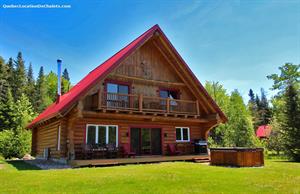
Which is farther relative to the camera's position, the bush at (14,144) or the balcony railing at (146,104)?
the bush at (14,144)

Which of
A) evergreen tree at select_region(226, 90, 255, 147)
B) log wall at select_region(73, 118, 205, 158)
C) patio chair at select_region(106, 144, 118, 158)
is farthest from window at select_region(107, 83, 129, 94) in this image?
evergreen tree at select_region(226, 90, 255, 147)

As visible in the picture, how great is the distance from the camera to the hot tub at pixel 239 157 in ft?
44.1

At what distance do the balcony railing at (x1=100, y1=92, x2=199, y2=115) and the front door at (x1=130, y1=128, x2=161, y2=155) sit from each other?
5.31ft

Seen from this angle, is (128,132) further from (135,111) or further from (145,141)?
(135,111)

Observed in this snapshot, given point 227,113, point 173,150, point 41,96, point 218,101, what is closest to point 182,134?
point 173,150

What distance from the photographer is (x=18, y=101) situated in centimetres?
3156

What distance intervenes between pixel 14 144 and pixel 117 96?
1207 cm

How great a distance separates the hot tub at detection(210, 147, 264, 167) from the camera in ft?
44.1

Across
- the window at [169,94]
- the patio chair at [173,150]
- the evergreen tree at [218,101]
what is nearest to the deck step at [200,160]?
the patio chair at [173,150]

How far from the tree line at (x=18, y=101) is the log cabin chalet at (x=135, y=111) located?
115 inches

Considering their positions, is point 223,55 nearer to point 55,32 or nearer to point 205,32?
point 205,32

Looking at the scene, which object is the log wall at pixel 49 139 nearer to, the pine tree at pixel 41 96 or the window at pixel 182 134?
the window at pixel 182 134

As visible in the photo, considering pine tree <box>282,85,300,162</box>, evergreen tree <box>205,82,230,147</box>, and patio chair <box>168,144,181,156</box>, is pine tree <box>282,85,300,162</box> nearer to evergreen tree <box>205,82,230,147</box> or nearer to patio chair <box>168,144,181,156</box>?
patio chair <box>168,144,181,156</box>

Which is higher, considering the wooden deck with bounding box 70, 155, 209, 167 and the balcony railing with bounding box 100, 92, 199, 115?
the balcony railing with bounding box 100, 92, 199, 115
